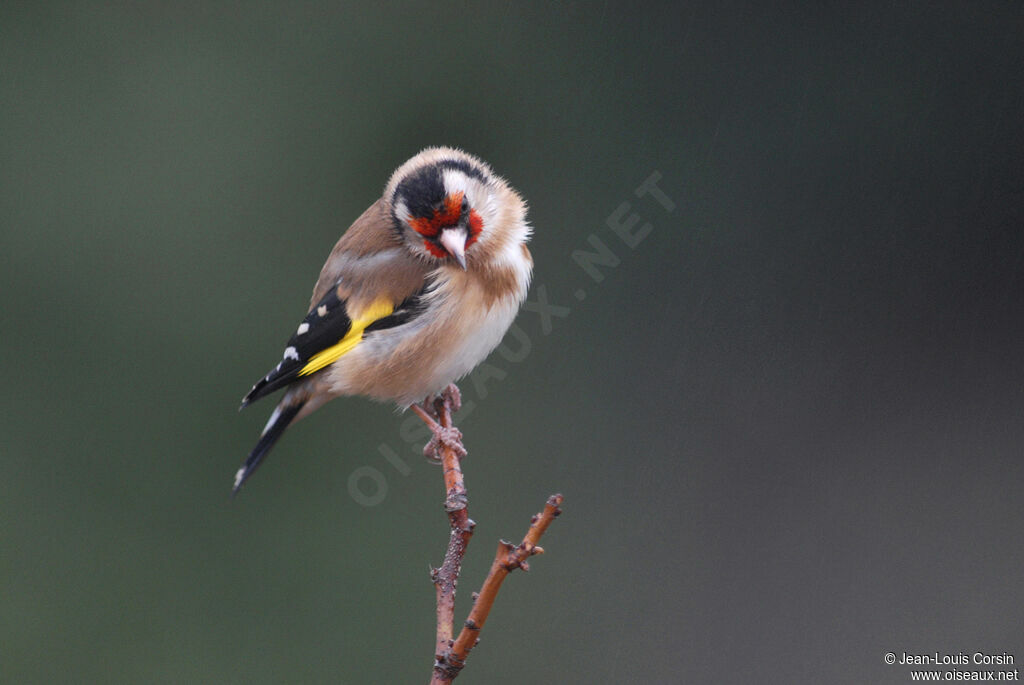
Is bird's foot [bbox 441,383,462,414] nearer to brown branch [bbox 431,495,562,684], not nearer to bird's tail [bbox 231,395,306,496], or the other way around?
bird's tail [bbox 231,395,306,496]

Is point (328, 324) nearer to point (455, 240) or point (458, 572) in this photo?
point (455, 240)

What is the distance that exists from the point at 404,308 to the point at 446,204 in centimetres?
57

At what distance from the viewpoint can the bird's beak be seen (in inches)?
89.8

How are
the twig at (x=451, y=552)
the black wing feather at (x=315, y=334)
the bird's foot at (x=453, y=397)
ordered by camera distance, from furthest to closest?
1. the bird's foot at (x=453, y=397)
2. the black wing feather at (x=315, y=334)
3. the twig at (x=451, y=552)

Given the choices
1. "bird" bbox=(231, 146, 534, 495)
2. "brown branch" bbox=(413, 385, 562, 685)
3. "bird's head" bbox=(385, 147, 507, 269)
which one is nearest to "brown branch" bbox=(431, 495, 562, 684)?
"brown branch" bbox=(413, 385, 562, 685)

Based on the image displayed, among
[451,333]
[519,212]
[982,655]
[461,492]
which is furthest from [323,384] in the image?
[982,655]

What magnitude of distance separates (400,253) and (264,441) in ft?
2.07

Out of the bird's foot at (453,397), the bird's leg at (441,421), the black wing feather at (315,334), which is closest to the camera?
the bird's leg at (441,421)

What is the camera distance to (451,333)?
281cm

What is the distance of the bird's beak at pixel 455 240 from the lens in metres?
2.28

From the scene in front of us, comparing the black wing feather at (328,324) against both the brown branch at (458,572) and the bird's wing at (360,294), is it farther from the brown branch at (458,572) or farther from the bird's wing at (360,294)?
the brown branch at (458,572)

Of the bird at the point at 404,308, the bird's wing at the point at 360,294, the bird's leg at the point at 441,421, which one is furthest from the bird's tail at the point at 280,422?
the bird's leg at the point at 441,421

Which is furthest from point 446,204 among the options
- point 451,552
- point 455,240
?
point 451,552

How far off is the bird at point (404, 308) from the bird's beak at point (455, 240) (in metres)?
0.26
